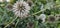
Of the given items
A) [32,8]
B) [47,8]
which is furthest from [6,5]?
[47,8]

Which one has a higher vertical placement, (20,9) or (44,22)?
(20,9)

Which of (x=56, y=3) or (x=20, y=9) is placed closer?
(x=20, y=9)

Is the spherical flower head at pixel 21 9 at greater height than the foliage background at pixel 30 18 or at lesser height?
greater

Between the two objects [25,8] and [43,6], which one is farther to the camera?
[43,6]

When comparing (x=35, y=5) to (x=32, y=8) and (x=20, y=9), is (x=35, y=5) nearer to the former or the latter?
(x=32, y=8)

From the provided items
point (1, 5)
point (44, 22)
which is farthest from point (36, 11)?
point (1, 5)

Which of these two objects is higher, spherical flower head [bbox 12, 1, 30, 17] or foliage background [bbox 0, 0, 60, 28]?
spherical flower head [bbox 12, 1, 30, 17]

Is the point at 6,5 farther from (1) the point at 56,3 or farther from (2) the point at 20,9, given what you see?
(1) the point at 56,3

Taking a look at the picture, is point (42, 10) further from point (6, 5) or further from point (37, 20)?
point (6, 5)

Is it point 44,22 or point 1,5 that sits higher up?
point 1,5
